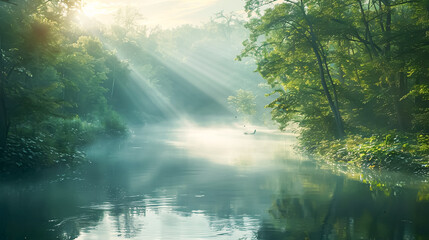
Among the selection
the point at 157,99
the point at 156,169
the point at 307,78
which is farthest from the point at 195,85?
the point at 156,169

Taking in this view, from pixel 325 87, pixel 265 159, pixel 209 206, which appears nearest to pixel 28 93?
pixel 209 206

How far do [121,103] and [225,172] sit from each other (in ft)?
188

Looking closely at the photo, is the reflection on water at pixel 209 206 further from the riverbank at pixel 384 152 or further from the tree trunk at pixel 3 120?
the tree trunk at pixel 3 120

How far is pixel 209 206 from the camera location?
572 inches

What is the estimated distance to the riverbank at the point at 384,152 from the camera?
68.8 ft

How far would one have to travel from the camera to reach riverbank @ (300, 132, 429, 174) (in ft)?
68.8

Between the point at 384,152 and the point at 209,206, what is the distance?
1244 centimetres

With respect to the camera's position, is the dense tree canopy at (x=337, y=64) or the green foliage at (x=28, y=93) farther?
the dense tree canopy at (x=337, y=64)

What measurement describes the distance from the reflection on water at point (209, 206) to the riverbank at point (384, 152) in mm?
2708

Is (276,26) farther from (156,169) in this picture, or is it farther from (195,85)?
(195,85)

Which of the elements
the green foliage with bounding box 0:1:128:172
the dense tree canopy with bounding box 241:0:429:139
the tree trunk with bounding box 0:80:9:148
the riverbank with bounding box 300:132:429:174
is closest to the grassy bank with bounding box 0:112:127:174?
the green foliage with bounding box 0:1:128:172

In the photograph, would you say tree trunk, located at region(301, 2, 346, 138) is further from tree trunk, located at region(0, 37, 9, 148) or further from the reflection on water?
tree trunk, located at region(0, 37, 9, 148)

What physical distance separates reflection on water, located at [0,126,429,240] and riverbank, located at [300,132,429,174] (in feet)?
8.89

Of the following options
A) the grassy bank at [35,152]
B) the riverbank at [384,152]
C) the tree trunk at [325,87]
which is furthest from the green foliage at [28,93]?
the riverbank at [384,152]
